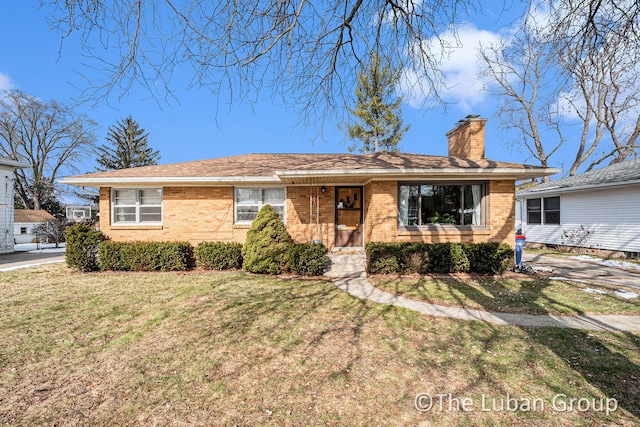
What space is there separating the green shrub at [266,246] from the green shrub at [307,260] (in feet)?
0.80

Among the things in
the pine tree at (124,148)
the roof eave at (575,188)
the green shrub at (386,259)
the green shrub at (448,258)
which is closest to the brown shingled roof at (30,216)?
the pine tree at (124,148)

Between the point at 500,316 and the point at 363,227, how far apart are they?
638cm

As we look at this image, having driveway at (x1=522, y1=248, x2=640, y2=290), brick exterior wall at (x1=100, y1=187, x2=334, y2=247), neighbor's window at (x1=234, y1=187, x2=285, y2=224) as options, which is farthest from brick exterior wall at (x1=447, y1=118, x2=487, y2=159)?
brick exterior wall at (x1=100, y1=187, x2=334, y2=247)

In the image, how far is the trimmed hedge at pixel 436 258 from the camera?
846cm

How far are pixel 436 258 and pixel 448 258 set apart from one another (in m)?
0.34

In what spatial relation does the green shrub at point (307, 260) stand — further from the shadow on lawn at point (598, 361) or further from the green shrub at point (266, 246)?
the shadow on lawn at point (598, 361)

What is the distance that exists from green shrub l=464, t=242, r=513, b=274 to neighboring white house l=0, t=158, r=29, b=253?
78.4 ft

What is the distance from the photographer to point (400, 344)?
4.21m

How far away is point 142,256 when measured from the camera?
9.52 meters

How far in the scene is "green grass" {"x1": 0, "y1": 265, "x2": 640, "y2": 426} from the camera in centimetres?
284

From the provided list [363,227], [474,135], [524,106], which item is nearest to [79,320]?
[363,227]

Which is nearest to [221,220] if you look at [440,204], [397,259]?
[397,259]

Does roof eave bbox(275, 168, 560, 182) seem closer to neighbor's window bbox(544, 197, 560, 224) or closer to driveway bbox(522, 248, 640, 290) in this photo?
driveway bbox(522, 248, 640, 290)

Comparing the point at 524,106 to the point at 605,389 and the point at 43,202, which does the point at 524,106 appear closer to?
the point at 605,389
